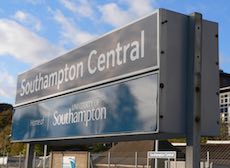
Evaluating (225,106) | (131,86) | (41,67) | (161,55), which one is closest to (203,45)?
(161,55)

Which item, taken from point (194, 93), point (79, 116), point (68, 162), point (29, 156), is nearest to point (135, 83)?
point (194, 93)

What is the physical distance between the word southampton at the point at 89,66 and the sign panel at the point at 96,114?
256mm

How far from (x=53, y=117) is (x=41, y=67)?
1044 millimetres

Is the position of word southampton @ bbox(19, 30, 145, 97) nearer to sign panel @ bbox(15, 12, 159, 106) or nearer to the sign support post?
sign panel @ bbox(15, 12, 159, 106)

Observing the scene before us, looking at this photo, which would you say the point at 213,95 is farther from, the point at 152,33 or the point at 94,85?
the point at 94,85

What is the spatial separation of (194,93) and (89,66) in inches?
76.4

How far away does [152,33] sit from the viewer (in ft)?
15.8

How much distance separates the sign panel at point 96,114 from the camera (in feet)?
15.5

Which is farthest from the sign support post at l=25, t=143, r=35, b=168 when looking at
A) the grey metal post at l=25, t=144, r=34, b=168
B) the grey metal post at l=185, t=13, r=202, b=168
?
the grey metal post at l=185, t=13, r=202, b=168

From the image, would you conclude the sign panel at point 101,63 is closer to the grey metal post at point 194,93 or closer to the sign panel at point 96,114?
the sign panel at point 96,114

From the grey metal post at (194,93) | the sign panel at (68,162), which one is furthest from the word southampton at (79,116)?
the sign panel at (68,162)

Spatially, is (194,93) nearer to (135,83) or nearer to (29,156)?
(135,83)

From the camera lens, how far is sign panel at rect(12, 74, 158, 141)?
474 centimetres

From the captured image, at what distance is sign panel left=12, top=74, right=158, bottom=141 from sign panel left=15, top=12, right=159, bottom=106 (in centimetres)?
14
